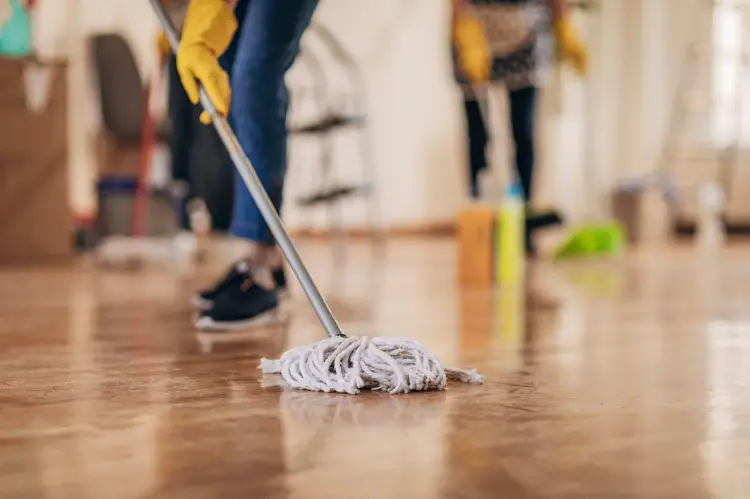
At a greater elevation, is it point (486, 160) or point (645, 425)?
point (486, 160)

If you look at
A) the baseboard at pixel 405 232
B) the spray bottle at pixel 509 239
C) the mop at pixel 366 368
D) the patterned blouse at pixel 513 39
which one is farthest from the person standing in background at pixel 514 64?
the mop at pixel 366 368

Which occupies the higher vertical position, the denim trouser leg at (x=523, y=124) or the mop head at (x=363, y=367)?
the denim trouser leg at (x=523, y=124)

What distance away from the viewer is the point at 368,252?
158 inches

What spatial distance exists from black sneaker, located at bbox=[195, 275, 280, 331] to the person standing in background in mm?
1635

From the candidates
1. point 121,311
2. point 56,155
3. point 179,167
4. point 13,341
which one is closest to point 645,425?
point 13,341

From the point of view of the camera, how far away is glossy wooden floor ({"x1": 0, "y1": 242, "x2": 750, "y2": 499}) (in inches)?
24.3

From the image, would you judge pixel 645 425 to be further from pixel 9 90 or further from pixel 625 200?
pixel 625 200

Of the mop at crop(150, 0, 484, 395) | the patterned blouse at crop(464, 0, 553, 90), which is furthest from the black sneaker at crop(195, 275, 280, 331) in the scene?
the patterned blouse at crop(464, 0, 553, 90)

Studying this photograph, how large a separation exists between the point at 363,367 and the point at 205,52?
54 cm

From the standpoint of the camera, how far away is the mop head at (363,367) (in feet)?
3.10

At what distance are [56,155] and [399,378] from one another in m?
2.54

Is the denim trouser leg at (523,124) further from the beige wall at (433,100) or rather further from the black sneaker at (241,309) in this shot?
the black sneaker at (241,309)

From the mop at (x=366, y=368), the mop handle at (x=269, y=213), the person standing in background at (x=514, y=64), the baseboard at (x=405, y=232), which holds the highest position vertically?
the person standing in background at (x=514, y=64)

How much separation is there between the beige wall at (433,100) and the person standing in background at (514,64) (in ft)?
3.87
